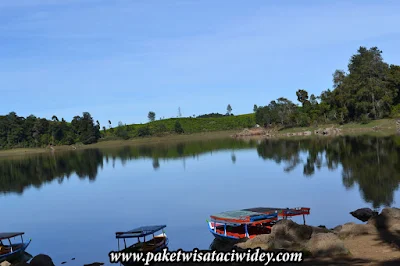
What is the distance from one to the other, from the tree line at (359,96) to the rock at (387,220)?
93.3 metres

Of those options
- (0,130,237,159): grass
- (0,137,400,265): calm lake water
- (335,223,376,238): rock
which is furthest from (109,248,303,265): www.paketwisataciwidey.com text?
(0,130,237,159): grass

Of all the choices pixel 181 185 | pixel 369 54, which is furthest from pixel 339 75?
pixel 181 185

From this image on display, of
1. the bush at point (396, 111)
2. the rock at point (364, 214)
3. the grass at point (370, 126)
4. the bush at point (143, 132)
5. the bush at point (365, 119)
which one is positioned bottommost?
the rock at point (364, 214)

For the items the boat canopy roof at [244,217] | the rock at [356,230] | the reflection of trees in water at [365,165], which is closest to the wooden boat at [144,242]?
the boat canopy roof at [244,217]

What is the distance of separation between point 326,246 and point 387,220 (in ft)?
18.8

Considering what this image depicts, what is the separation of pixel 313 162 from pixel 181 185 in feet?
65.5

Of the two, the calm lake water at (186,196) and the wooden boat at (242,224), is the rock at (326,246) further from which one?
the calm lake water at (186,196)

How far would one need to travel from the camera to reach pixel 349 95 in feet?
383

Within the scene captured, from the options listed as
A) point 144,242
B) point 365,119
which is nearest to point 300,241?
point 144,242

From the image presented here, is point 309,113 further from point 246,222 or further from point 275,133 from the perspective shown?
point 246,222

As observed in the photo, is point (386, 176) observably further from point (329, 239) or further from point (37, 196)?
point (37, 196)

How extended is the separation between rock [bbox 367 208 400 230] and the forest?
93.3m

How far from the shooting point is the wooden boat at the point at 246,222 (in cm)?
2477

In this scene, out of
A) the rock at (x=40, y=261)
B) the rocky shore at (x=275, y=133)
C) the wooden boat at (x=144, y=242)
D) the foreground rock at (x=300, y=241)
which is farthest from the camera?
the rocky shore at (x=275, y=133)
